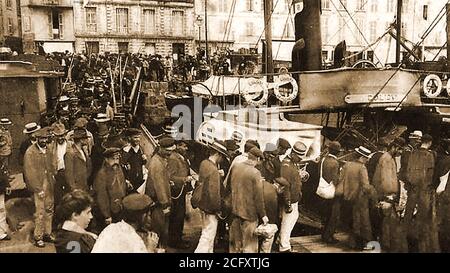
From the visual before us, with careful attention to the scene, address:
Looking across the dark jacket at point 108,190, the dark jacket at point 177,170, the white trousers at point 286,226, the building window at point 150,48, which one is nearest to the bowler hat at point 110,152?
the dark jacket at point 108,190

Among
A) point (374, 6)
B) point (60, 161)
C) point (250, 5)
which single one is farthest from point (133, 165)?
point (374, 6)

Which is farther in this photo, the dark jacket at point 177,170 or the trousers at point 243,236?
the dark jacket at point 177,170

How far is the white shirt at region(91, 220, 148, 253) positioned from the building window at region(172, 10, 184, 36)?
2.95 meters

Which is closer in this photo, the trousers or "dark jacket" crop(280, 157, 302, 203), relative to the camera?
the trousers

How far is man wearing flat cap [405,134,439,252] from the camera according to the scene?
17.4 ft

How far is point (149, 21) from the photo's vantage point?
595 centimetres

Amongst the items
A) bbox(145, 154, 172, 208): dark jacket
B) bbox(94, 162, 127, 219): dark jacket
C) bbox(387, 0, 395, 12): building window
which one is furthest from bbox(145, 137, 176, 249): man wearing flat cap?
bbox(387, 0, 395, 12): building window

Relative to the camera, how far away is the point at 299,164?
5383 millimetres

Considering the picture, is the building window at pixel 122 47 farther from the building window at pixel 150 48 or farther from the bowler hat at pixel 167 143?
the bowler hat at pixel 167 143

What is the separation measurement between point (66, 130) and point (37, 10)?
5.58 ft

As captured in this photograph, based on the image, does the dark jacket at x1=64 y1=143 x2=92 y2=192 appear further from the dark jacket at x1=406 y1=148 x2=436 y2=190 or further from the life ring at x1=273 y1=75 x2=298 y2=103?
the dark jacket at x1=406 y1=148 x2=436 y2=190

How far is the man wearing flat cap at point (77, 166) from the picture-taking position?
15.9ft

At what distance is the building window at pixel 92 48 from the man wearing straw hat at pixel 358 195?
11.7 feet
